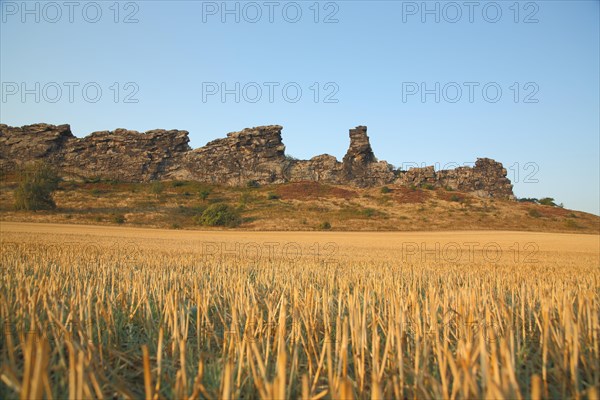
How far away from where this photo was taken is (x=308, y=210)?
52031 millimetres

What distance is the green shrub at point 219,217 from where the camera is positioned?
43781 millimetres

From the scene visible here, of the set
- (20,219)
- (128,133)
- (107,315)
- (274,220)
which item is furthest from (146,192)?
(107,315)

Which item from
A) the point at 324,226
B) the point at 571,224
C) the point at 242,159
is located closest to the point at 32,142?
the point at 242,159

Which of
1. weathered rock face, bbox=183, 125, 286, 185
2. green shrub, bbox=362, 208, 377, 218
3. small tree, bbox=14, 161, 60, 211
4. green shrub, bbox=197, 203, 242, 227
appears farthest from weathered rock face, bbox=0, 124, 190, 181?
green shrub, bbox=362, 208, 377, 218

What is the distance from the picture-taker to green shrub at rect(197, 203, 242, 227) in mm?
43781

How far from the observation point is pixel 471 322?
295 cm

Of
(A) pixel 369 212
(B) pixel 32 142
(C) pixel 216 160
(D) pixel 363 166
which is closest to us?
(A) pixel 369 212

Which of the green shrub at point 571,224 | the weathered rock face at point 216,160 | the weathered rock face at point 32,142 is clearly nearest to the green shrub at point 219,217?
the weathered rock face at point 216,160

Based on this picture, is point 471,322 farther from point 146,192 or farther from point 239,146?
point 239,146

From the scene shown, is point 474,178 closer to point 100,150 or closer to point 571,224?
point 571,224

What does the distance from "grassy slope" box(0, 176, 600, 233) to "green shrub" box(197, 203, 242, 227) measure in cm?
105

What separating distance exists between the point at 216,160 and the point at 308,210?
38.2 meters

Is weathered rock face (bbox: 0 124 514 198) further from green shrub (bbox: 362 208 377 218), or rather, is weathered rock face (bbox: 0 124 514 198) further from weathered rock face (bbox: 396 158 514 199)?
Result: green shrub (bbox: 362 208 377 218)

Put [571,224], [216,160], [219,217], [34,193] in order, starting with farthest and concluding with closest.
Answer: [216,160]
[571,224]
[34,193]
[219,217]
